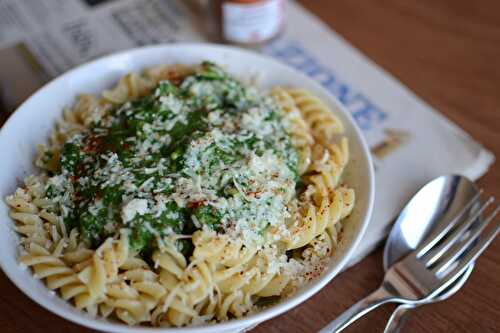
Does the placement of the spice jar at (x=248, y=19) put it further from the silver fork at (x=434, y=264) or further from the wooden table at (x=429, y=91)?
the silver fork at (x=434, y=264)

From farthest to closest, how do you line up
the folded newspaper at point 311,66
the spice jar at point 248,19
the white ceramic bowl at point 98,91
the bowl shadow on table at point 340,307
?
the spice jar at point 248,19, the folded newspaper at point 311,66, the bowl shadow on table at point 340,307, the white ceramic bowl at point 98,91

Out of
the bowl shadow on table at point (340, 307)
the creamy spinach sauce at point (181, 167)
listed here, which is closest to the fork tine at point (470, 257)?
the bowl shadow on table at point (340, 307)

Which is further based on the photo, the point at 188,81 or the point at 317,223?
the point at 188,81

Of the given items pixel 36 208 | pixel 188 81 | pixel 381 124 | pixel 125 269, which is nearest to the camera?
pixel 125 269

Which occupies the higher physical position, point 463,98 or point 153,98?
point 153,98

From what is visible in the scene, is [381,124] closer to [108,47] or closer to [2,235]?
[108,47]

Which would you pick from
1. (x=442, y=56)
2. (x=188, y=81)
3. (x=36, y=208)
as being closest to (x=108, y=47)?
(x=188, y=81)

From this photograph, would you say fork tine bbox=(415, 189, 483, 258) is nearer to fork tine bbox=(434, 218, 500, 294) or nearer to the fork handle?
fork tine bbox=(434, 218, 500, 294)

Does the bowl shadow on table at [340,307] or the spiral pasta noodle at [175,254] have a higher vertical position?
the spiral pasta noodle at [175,254]
